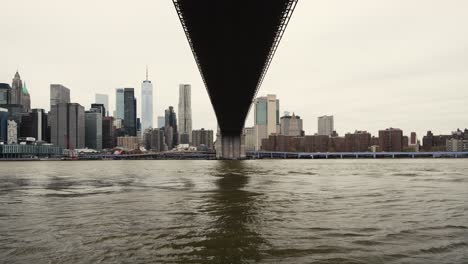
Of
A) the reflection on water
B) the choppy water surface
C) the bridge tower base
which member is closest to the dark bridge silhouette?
the choppy water surface

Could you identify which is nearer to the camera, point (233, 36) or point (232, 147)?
point (233, 36)

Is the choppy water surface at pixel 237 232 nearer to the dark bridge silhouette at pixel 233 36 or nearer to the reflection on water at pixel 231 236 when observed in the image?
the reflection on water at pixel 231 236

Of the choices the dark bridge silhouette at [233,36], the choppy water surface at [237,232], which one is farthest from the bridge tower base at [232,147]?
the choppy water surface at [237,232]

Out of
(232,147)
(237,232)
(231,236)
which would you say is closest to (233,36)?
(237,232)

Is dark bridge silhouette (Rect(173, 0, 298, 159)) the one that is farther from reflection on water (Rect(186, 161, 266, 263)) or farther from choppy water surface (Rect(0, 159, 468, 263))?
reflection on water (Rect(186, 161, 266, 263))

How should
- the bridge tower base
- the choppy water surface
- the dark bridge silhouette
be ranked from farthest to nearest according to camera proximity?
the bridge tower base → the dark bridge silhouette → the choppy water surface

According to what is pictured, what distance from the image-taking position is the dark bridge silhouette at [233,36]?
945 inches

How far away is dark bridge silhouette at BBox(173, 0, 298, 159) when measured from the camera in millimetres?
24000

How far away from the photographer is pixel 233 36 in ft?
97.9

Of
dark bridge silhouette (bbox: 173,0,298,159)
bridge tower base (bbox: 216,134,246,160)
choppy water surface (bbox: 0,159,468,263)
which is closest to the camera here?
choppy water surface (bbox: 0,159,468,263)

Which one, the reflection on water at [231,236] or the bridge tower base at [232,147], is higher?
the bridge tower base at [232,147]

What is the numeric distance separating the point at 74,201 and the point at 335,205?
10.4 meters

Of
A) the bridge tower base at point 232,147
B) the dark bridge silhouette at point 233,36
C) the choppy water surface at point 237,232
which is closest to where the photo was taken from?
the choppy water surface at point 237,232

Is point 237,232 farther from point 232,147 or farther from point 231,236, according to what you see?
point 232,147
